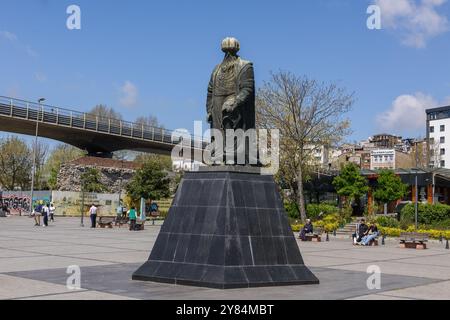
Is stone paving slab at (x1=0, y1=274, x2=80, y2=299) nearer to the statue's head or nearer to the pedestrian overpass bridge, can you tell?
the statue's head

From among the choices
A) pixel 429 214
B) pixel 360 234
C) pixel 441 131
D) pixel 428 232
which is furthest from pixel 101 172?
pixel 441 131

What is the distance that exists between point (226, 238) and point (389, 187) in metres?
41.6

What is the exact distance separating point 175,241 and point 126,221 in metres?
27.5

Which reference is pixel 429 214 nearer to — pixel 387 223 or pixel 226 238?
pixel 387 223

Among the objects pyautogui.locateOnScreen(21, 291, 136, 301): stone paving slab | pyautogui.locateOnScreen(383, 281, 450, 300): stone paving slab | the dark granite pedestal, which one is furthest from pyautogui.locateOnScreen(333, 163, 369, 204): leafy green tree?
pyautogui.locateOnScreen(21, 291, 136, 301): stone paving slab

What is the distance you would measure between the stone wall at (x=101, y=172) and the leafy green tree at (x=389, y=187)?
2839 cm

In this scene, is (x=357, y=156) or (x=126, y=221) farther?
(x=357, y=156)

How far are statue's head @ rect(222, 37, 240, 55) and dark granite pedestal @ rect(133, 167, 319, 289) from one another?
8.72 feet

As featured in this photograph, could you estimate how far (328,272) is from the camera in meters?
13.4

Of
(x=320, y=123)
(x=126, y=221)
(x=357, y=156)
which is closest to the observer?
(x=126, y=221)

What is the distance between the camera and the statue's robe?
11.6 meters

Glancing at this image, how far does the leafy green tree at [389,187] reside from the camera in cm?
4909

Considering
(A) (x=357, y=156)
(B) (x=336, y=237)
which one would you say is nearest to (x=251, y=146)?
(B) (x=336, y=237)
